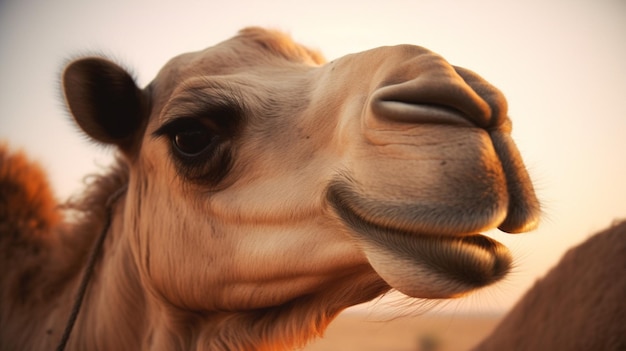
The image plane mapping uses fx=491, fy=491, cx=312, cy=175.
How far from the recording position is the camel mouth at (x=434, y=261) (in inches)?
57.0

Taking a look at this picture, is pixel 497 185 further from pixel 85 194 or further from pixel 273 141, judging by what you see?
pixel 85 194

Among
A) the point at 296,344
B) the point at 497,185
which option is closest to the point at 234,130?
the point at 296,344

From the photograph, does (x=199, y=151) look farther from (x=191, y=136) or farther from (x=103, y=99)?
(x=103, y=99)

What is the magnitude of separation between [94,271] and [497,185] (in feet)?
7.88

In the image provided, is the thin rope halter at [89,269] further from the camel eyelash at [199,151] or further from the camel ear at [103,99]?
the camel eyelash at [199,151]

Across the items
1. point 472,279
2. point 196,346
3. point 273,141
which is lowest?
point 196,346

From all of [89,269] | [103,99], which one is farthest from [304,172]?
[89,269]

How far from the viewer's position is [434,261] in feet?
4.80

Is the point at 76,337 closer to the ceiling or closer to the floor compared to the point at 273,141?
closer to the floor

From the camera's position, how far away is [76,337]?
108 inches

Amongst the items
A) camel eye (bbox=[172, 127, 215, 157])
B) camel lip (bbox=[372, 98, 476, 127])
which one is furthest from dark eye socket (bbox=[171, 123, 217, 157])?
camel lip (bbox=[372, 98, 476, 127])

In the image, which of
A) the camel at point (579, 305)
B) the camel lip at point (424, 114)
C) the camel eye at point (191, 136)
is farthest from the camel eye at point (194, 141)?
the camel at point (579, 305)

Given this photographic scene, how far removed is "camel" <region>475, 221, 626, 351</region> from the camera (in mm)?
2328

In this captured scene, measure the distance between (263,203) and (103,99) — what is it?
1.21 metres
